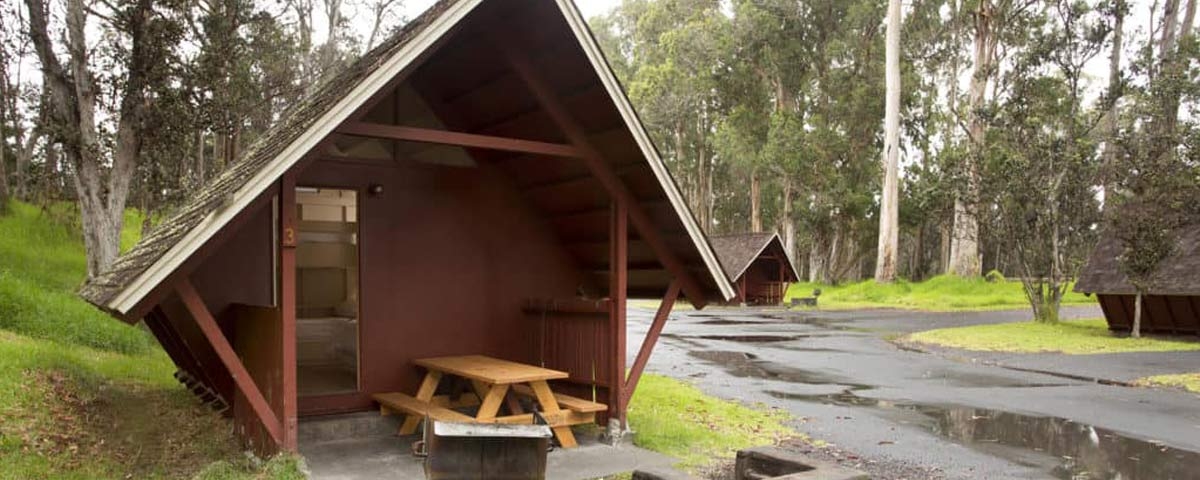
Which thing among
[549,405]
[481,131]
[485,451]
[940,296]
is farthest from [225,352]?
[940,296]

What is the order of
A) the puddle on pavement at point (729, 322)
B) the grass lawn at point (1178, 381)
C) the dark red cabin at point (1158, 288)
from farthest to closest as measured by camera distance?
the puddle on pavement at point (729, 322) → the dark red cabin at point (1158, 288) → the grass lawn at point (1178, 381)

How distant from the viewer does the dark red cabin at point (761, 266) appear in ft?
122

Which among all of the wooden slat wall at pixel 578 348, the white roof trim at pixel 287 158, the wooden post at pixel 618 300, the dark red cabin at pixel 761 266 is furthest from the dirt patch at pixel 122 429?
the dark red cabin at pixel 761 266

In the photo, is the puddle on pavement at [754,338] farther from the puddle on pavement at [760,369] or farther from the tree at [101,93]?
the tree at [101,93]

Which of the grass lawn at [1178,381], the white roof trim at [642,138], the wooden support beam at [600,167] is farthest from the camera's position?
the grass lawn at [1178,381]

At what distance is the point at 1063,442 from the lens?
359 inches

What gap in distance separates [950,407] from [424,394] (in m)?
7.26

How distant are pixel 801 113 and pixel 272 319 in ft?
148

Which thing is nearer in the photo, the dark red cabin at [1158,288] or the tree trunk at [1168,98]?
the dark red cabin at [1158,288]

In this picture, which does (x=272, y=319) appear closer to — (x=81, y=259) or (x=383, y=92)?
(x=383, y=92)

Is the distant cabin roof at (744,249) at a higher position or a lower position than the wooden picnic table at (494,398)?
higher

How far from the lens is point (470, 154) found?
9422 millimetres

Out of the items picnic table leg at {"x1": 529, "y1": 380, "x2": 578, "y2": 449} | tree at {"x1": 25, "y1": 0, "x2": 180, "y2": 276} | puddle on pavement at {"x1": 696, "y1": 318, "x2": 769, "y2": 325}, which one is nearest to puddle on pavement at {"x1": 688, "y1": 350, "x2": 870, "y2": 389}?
picnic table leg at {"x1": 529, "y1": 380, "x2": 578, "y2": 449}

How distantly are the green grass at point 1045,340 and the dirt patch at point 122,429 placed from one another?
15.9 meters
